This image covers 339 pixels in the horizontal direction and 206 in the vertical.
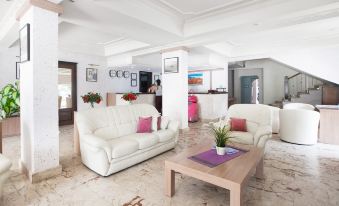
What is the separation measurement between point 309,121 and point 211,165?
3.24m

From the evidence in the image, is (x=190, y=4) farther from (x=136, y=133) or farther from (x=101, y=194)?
(x=101, y=194)

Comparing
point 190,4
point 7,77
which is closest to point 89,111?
point 190,4

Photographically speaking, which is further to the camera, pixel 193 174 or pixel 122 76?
pixel 122 76

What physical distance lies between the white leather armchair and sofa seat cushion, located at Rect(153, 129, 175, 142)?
271 centimetres

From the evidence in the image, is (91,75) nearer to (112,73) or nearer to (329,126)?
(112,73)

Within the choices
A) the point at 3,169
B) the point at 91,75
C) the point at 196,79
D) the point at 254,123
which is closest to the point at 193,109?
the point at 196,79

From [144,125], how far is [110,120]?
25.1 inches

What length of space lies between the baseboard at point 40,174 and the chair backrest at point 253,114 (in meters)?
3.37

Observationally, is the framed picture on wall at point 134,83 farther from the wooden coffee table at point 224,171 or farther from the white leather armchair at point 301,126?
the wooden coffee table at point 224,171

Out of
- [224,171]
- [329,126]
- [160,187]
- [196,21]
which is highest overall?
[196,21]

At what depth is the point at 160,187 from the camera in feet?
7.80

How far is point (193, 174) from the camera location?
1980 mm

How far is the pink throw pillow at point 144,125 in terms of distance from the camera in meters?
3.53

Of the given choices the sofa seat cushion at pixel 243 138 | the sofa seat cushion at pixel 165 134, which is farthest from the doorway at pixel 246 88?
the sofa seat cushion at pixel 165 134
